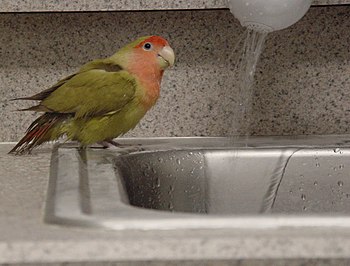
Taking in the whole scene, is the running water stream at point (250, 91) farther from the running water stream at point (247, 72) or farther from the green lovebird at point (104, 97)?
the green lovebird at point (104, 97)

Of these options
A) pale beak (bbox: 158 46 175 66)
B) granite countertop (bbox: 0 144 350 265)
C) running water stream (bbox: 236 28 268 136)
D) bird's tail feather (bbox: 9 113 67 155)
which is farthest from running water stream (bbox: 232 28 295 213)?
granite countertop (bbox: 0 144 350 265)

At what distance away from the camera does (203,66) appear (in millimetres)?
1109

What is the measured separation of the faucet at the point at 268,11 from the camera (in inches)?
36.3

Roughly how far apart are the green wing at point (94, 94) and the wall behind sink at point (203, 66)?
0.15 metres

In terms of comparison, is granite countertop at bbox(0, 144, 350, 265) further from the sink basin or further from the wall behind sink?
the wall behind sink

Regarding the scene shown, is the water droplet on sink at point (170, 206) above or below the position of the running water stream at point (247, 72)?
below

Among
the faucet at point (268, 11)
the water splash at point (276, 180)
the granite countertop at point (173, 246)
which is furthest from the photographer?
the water splash at point (276, 180)

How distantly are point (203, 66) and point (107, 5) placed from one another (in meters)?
0.17

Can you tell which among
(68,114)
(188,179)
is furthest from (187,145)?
(68,114)

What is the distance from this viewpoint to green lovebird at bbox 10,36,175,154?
945mm

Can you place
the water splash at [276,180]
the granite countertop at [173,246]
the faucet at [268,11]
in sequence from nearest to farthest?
the granite countertop at [173,246], the faucet at [268,11], the water splash at [276,180]

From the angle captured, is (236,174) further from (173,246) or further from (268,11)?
(173,246)

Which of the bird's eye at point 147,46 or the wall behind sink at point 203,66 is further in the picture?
the wall behind sink at point 203,66

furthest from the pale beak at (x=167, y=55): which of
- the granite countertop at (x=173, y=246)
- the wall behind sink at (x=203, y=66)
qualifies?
the granite countertop at (x=173, y=246)
